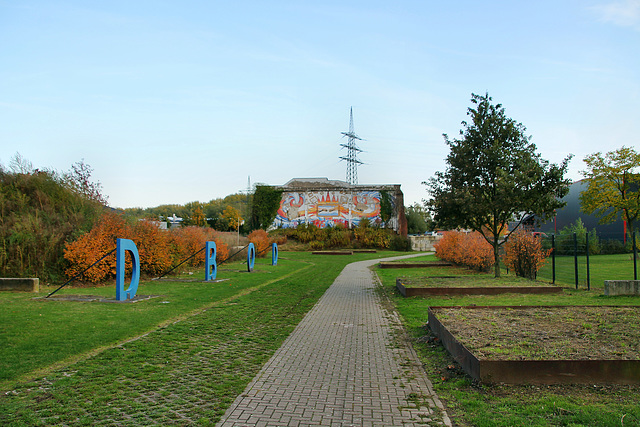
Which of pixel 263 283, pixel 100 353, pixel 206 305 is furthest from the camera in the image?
pixel 263 283

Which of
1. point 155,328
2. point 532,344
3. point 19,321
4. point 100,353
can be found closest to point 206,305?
point 155,328

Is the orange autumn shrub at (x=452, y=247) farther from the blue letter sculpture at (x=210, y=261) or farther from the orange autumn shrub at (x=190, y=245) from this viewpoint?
the orange autumn shrub at (x=190, y=245)

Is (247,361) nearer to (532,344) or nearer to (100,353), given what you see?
(100,353)

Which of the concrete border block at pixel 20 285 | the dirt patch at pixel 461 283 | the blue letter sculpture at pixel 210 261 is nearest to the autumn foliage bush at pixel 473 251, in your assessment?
the dirt patch at pixel 461 283

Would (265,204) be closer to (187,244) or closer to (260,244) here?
(260,244)

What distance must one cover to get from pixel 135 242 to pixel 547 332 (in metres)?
14.8

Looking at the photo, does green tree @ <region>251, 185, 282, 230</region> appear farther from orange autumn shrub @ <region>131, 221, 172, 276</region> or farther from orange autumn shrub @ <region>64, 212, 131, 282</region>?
orange autumn shrub @ <region>64, 212, 131, 282</region>

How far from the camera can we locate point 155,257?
18.0m

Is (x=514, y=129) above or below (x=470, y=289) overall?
above

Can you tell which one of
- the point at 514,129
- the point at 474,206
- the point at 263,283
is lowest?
the point at 263,283

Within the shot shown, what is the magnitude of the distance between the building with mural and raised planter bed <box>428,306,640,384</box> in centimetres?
4918

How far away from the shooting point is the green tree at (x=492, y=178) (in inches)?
567

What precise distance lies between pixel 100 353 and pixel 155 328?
1971 millimetres

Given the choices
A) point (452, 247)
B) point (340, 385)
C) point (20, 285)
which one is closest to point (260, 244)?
point (452, 247)
